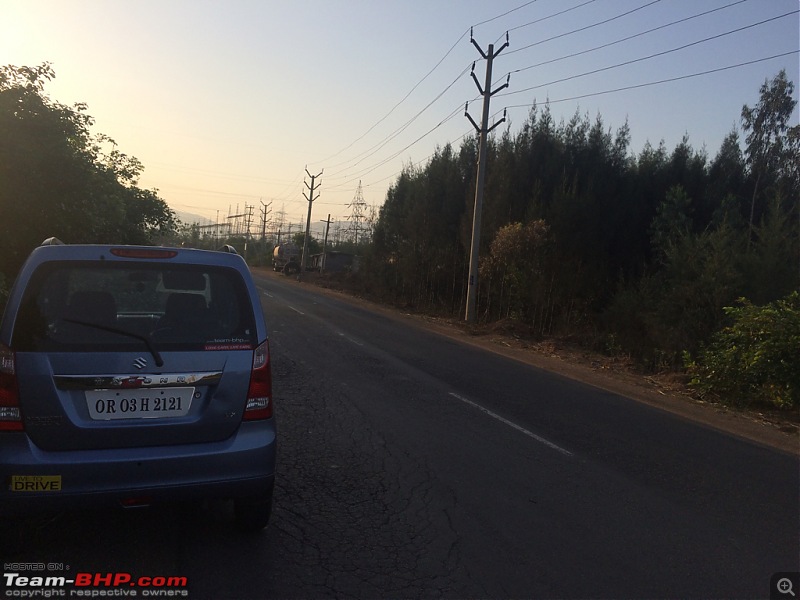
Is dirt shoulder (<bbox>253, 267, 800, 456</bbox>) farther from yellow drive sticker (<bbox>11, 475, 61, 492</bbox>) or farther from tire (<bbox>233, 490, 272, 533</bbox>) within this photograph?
yellow drive sticker (<bbox>11, 475, 61, 492</bbox>)

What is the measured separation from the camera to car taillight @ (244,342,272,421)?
399 cm

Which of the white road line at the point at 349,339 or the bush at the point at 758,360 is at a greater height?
the bush at the point at 758,360

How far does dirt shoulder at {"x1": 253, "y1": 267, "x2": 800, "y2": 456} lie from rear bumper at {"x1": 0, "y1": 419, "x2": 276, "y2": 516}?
22.2 feet

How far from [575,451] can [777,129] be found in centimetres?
3581

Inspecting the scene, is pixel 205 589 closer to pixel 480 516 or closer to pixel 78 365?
pixel 78 365

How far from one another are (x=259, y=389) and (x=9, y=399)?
4.33 ft

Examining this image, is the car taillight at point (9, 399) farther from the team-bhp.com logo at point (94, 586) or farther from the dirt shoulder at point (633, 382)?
the dirt shoulder at point (633, 382)

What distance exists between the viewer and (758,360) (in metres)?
10.7

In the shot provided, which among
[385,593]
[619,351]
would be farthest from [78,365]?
[619,351]

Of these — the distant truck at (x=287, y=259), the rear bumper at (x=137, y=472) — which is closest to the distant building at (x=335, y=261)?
the distant truck at (x=287, y=259)

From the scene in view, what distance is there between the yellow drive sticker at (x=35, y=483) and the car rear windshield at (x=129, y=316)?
0.67 m

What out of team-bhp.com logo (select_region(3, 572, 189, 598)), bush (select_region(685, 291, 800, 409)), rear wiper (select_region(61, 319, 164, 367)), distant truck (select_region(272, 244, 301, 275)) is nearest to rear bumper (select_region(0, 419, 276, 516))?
team-bhp.com logo (select_region(3, 572, 189, 598))

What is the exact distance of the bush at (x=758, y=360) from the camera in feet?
34.8

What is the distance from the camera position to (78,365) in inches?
141
